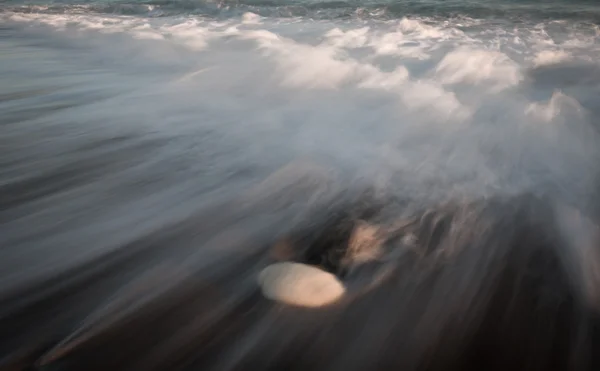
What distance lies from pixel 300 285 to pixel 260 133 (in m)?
1.89

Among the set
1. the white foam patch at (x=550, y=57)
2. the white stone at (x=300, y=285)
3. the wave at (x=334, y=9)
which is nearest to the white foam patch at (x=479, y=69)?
the white foam patch at (x=550, y=57)

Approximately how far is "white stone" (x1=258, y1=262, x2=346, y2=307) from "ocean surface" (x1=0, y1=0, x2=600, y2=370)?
311 mm

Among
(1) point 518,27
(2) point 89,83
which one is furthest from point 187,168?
(1) point 518,27

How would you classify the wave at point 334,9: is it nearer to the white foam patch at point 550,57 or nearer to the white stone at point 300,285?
the white foam patch at point 550,57

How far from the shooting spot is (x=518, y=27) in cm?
692

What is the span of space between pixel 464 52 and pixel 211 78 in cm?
316

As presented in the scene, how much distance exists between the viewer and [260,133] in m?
3.46

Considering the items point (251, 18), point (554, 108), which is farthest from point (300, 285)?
point (251, 18)

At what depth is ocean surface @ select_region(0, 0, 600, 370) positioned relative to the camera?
224cm

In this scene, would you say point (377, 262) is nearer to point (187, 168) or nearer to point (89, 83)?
point (187, 168)

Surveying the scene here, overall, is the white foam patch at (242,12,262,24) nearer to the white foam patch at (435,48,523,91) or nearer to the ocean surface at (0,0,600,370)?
the ocean surface at (0,0,600,370)

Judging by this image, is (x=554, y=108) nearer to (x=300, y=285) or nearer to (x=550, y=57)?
(x=550, y=57)

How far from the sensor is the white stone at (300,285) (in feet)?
5.70

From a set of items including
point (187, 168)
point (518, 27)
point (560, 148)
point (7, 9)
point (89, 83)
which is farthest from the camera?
point (7, 9)
